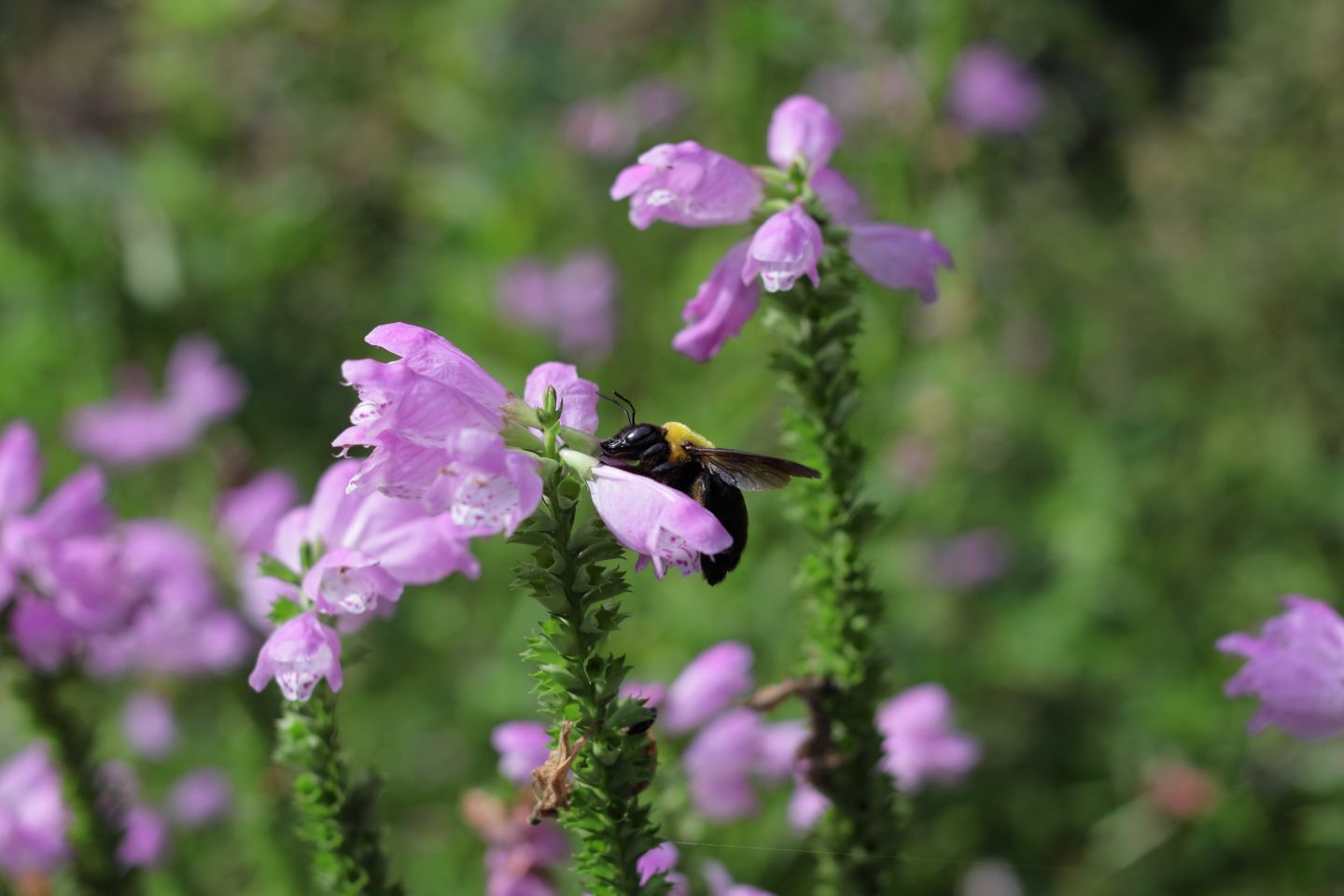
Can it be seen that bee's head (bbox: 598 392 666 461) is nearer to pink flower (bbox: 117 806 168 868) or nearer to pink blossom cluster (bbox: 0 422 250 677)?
pink blossom cluster (bbox: 0 422 250 677)

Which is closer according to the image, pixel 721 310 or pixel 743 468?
pixel 743 468

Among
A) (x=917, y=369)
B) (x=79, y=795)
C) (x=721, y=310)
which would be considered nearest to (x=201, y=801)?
(x=79, y=795)

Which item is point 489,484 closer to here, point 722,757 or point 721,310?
point 721,310

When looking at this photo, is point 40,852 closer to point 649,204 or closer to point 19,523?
point 19,523

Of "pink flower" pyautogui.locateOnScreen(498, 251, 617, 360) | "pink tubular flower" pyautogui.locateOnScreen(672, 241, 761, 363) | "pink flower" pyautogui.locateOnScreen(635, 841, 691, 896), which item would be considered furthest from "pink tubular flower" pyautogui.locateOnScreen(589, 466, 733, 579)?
"pink flower" pyautogui.locateOnScreen(498, 251, 617, 360)

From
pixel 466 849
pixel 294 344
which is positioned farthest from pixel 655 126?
pixel 466 849

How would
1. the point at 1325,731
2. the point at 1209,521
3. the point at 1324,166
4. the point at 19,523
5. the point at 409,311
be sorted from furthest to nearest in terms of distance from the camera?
the point at 409,311
the point at 1324,166
the point at 1209,521
the point at 19,523
the point at 1325,731

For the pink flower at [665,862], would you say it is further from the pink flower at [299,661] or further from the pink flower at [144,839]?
the pink flower at [144,839]
